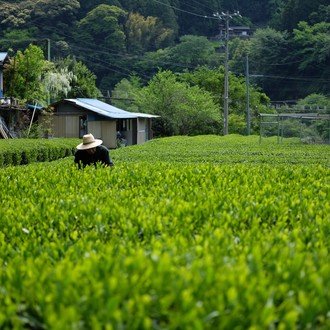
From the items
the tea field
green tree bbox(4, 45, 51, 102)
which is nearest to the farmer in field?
the tea field

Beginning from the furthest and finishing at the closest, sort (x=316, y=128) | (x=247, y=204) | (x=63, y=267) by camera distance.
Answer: (x=316, y=128) < (x=247, y=204) < (x=63, y=267)

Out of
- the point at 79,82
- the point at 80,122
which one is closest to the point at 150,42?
the point at 79,82

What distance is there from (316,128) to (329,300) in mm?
33315

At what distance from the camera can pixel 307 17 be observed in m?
82.9

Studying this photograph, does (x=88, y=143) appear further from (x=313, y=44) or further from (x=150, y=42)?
(x=150, y=42)

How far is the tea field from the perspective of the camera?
353 centimetres

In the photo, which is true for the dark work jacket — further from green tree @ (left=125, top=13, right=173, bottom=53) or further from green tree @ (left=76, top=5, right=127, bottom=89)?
green tree @ (left=125, top=13, right=173, bottom=53)

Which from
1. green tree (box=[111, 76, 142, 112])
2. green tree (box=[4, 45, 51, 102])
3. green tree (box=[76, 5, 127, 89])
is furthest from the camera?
green tree (box=[76, 5, 127, 89])

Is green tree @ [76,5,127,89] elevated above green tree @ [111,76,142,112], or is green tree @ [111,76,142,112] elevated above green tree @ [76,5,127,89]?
green tree @ [76,5,127,89]

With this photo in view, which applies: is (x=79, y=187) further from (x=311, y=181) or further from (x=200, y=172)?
(x=311, y=181)

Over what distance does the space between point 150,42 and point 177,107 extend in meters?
35.4

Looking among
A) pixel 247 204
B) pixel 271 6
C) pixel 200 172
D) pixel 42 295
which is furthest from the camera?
pixel 271 6

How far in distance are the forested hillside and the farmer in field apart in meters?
55.5

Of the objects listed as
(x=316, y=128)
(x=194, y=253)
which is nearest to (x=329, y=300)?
(x=194, y=253)
